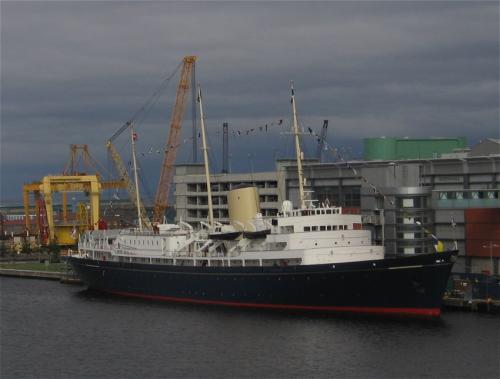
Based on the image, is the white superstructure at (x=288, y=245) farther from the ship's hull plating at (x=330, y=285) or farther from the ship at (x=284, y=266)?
the ship's hull plating at (x=330, y=285)

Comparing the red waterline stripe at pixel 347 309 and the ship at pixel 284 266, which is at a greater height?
the ship at pixel 284 266

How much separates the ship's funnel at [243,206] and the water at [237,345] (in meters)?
7.47

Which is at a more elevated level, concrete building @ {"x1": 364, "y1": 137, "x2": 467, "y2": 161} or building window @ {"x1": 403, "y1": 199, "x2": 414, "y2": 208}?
concrete building @ {"x1": 364, "y1": 137, "x2": 467, "y2": 161}

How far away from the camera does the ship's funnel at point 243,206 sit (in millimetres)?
68669

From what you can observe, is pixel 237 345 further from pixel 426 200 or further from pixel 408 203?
pixel 426 200

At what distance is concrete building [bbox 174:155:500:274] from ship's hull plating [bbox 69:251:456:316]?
5.86m

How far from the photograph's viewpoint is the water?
1766 inches

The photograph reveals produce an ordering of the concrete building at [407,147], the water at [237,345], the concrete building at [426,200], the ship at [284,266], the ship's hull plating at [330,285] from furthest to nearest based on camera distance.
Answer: the concrete building at [407,147] < the concrete building at [426,200] < the ship at [284,266] < the ship's hull plating at [330,285] < the water at [237,345]

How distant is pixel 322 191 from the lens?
8425 centimetres

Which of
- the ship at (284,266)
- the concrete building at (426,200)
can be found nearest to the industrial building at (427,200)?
the concrete building at (426,200)

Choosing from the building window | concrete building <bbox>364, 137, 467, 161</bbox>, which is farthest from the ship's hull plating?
concrete building <bbox>364, 137, 467, 161</bbox>

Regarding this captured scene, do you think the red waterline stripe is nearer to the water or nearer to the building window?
the water

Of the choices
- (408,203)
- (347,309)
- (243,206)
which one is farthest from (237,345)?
(408,203)

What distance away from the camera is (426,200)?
229 ft
